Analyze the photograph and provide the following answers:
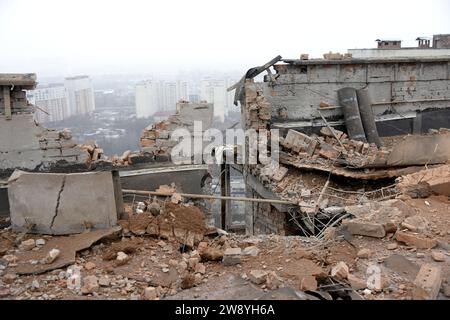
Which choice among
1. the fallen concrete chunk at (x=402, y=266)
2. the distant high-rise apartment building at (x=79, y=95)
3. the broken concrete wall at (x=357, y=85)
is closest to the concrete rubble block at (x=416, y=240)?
the fallen concrete chunk at (x=402, y=266)

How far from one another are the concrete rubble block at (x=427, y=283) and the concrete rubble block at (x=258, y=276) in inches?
52.8

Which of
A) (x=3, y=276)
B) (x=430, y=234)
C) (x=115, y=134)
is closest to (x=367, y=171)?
(x=430, y=234)

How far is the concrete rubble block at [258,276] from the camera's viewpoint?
166 inches

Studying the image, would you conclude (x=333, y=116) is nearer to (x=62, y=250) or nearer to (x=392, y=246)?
(x=392, y=246)

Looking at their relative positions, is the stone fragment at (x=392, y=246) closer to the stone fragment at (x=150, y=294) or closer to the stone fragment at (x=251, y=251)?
the stone fragment at (x=251, y=251)

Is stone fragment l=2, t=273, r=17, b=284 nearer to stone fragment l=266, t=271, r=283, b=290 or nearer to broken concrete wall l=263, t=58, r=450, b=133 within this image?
stone fragment l=266, t=271, r=283, b=290

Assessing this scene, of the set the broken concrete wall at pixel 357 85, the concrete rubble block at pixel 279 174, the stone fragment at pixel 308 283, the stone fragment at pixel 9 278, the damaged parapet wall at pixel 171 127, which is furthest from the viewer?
the broken concrete wall at pixel 357 85

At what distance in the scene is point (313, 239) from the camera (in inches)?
223

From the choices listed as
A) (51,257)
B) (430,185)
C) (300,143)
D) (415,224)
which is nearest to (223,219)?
(300,143)

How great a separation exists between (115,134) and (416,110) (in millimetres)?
11281

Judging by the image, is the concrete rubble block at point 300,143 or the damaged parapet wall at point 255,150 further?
the damaged parapet wall at point 255,150

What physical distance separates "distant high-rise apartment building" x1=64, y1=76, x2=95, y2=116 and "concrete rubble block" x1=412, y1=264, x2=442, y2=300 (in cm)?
2137

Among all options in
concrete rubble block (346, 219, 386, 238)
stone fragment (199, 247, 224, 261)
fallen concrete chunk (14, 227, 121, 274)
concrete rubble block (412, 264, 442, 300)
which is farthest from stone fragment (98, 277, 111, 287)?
concrete rubble block (346, 219, 386, 238)

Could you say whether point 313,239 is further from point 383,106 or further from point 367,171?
point 383,106
